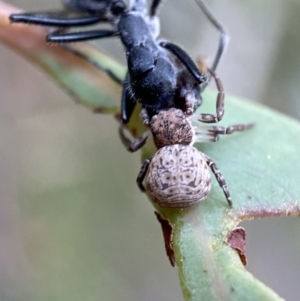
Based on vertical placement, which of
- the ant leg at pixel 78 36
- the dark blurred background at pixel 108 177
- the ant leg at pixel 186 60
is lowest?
the dark blurred background at pixel 108 177

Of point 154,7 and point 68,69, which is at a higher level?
point 154,7

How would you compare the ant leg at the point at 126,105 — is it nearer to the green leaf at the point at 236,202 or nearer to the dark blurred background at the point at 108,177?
the green leaf at the point at 236,202

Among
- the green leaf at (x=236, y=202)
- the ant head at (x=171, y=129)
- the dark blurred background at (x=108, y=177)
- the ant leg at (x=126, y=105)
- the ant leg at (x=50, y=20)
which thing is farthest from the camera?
the dark blurred background at (x=108, y=177)

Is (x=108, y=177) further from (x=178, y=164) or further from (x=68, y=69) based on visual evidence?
(x=178, y=164)

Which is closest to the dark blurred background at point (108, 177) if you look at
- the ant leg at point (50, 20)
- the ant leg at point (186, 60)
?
the ant leg at point (50, 20)

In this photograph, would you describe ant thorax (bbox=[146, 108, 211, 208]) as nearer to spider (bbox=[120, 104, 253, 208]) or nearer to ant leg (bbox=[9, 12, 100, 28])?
spider (bbox=[120, 104, 253, 208])

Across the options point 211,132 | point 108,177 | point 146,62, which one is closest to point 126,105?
point 146,62
